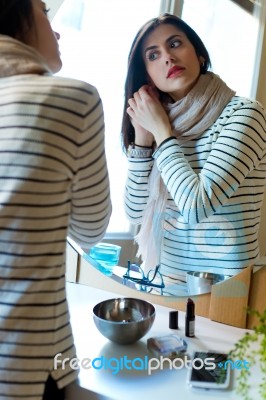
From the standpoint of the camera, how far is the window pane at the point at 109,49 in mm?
970

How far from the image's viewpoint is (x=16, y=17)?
22.1 inches

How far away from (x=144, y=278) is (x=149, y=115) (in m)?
0.38

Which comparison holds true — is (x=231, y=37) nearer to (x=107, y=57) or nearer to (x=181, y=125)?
(x=181, y=125)

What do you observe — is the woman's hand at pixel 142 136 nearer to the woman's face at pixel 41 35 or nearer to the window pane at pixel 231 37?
the window pane at pixel 231 37

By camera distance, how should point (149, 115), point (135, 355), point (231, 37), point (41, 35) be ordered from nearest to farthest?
point (41, 35) → point (135, 355) → point (231, 37) → point (149, 115)

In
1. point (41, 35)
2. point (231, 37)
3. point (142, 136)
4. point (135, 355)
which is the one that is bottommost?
point (135, 355)

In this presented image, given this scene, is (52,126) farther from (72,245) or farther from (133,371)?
(72,245)

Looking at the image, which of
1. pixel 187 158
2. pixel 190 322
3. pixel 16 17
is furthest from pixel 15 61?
pixel 190 322

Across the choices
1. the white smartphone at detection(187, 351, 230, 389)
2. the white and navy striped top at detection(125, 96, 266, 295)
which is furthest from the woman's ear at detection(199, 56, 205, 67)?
the white smartphone at detection(187, 351, 230, 389)

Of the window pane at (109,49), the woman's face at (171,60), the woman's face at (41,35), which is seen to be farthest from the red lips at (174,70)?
the woman's face at (41,35)

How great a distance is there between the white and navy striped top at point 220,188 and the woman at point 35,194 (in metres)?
0.32

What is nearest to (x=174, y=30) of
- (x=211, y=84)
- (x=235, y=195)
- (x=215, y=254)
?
(x=211, y=84)

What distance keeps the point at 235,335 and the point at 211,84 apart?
51 centimetres

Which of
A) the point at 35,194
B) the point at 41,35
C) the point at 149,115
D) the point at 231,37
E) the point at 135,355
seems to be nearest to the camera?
the point at 35,194
